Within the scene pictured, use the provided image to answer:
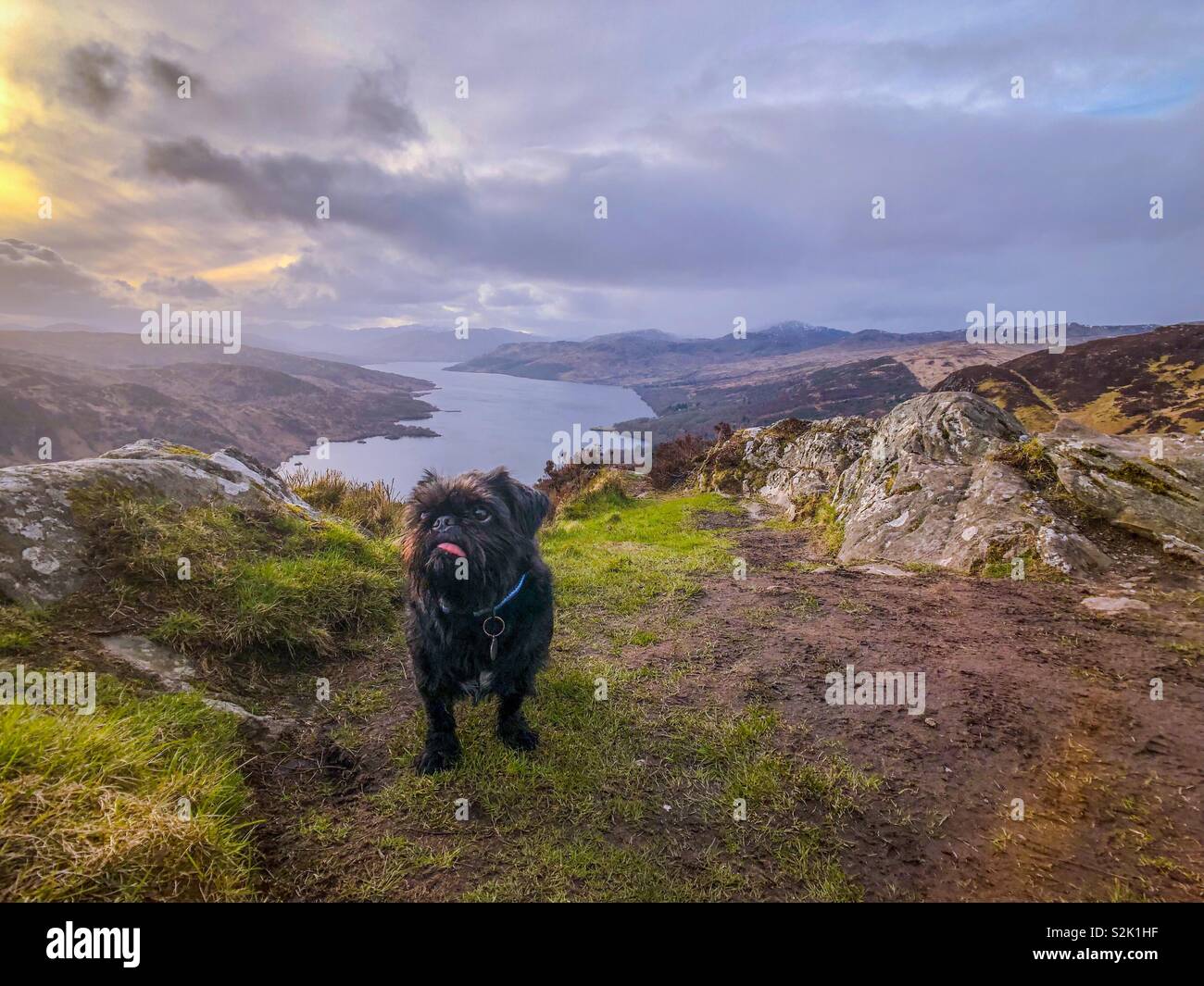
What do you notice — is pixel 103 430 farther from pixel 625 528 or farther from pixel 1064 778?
pixel 1064 778

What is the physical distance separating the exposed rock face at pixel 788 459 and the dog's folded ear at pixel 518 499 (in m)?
10.4

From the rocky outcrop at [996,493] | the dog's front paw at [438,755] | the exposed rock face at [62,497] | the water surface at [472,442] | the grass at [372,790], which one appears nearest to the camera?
the grass at [372,790]

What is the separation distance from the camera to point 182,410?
4681cm

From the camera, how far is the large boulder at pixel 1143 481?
6.78m

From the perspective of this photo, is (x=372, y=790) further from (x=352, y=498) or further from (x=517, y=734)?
(x=352, y=498)

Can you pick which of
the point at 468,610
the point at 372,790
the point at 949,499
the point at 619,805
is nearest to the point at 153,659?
the point at 372,790

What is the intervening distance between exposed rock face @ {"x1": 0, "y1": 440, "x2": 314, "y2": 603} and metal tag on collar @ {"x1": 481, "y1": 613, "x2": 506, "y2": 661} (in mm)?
3515

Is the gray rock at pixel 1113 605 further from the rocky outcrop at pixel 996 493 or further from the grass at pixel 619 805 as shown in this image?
the grass at pixel 619 805

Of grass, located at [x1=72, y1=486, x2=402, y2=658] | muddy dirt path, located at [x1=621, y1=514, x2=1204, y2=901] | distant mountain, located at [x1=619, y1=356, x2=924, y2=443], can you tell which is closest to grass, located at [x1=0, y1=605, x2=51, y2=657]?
grass, located at [x1=72, y1=486, x2=402, y2=658]

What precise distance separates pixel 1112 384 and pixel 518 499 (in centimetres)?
3947

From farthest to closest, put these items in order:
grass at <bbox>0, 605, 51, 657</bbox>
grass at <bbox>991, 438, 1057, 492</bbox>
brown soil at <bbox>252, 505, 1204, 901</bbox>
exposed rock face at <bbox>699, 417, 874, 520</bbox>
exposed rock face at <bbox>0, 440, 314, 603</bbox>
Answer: exposed rock face at <bbox>699, 417, 874, 520</bbox> → grass at <bbox>991, 438, 1057, 492</bbox> → exposed rock face at <bbox>0, 440, 314, 603</bbox> → grass at <bbox>0, 605, 51, 657</bbox> → brown soil at <bbox>252, 505, 1204, 901</bbox>

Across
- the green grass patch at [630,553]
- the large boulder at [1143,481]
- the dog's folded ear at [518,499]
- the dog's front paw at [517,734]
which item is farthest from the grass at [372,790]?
the large boulder at [1143,481]

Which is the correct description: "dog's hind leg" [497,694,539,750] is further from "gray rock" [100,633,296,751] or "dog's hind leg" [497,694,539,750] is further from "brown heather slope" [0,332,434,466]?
"brown heather slope" [0,332,434,466]

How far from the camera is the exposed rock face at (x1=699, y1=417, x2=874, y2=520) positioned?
1470 centimetres
